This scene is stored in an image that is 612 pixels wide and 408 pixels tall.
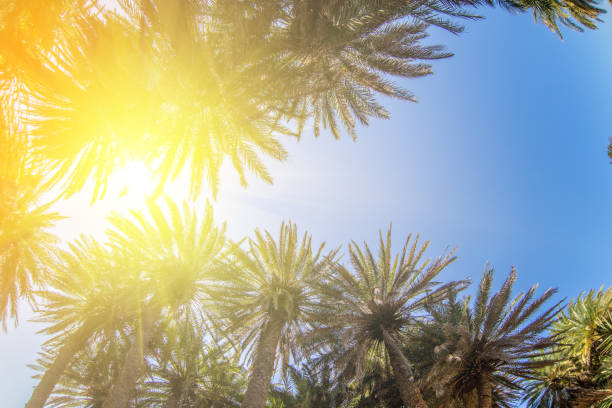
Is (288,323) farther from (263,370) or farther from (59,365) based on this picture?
(59,365)

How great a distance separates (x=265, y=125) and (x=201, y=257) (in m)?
6.92

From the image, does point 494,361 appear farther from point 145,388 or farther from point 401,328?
point 145,388

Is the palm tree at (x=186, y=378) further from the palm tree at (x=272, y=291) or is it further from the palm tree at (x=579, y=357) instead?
the palm tree at (x=579, y=357)

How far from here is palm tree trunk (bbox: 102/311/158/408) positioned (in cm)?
918

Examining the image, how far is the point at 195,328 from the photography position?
12.4 m

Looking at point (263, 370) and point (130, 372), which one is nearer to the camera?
point (130, 372)

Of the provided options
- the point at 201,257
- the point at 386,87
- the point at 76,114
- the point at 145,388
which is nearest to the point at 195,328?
the point at 201,257

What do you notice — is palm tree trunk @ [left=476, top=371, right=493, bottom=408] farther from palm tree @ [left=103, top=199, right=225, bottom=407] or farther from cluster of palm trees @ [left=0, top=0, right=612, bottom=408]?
palm tree @ [left=103, top=199, right=225, bottom=407]

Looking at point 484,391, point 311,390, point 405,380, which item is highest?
point 484,391

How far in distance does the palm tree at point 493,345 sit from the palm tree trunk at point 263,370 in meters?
5.17

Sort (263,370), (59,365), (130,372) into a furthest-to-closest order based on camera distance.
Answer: (59,365), (263,370), (130,372)

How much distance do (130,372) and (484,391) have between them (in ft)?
33.9

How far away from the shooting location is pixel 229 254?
12.8 m

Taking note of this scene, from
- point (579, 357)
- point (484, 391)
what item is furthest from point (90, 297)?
point (579, 357)
